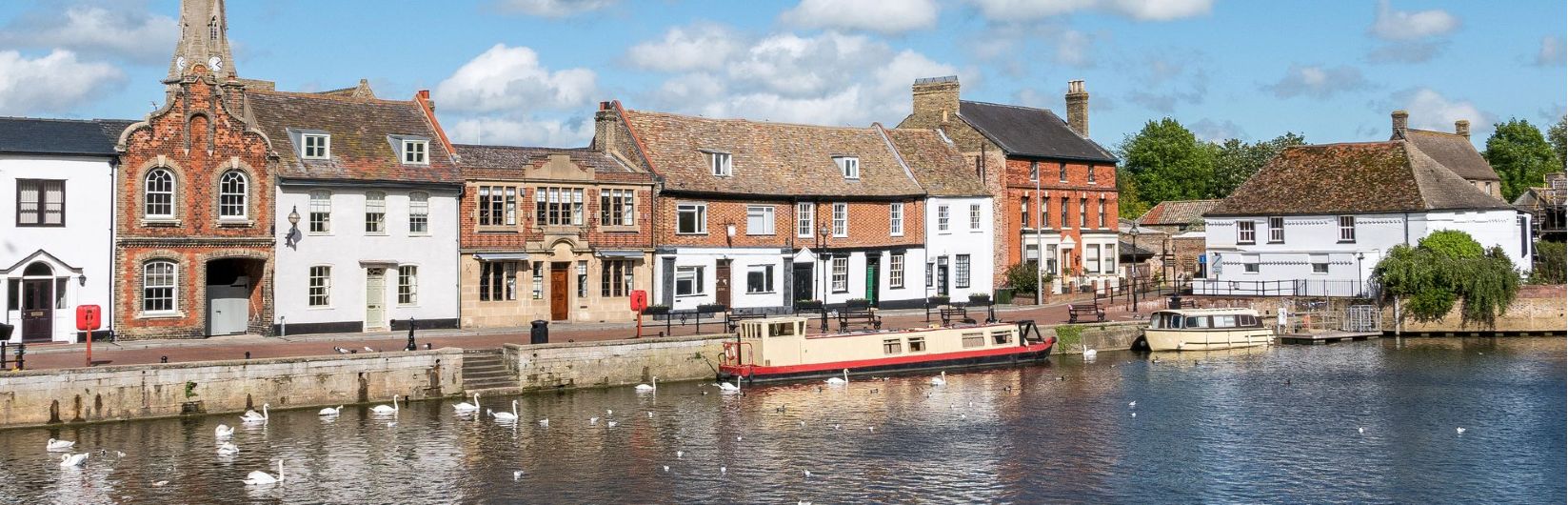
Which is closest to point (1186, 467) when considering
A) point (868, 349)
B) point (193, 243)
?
point (868, 349)

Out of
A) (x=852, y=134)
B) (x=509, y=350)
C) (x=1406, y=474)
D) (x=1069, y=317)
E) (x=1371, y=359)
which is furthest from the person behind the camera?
(x=852, y=134)

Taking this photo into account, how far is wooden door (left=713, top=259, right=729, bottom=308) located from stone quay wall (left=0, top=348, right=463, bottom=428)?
17733mm

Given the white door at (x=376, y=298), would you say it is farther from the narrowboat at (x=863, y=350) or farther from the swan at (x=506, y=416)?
the swan at (x=506, y=416)

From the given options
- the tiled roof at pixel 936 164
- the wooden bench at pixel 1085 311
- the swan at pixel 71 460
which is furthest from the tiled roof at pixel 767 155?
the swan at pixel 71 460

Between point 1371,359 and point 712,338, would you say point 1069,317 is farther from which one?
point 712,338

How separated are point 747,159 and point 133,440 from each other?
104 ft

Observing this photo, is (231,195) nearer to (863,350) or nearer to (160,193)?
(160,193)

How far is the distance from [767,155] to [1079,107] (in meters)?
23.7

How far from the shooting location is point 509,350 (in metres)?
44.8

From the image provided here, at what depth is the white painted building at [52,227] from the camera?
44.5 m

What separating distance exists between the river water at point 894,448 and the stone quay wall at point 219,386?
0.48 meters

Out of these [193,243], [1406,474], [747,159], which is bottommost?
[1406,474]

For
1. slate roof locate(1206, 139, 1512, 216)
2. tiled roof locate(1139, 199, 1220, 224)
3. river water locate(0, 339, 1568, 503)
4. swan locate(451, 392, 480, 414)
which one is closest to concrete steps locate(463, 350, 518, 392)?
river water locate(0, 339, 1568, 503)

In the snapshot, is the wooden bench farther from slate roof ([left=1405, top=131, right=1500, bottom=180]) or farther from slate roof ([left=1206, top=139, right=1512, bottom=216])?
slate roof ([left=1405, top=131, right=1500, bottom=180])
